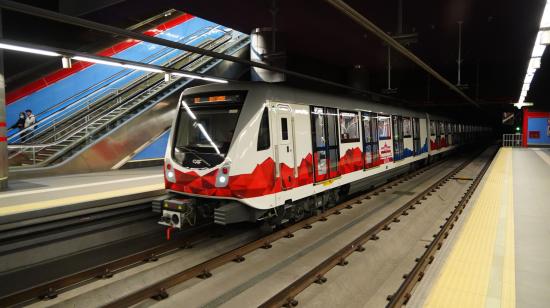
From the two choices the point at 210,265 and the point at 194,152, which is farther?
the point at 194,152

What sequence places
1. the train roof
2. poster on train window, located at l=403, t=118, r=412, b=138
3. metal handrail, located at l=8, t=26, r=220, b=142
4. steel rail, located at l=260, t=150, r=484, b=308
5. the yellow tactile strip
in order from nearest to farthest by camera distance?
1. the yellow tactile strip
2. steel rail, located at l=260, t=150, r=484, b=308
3. the train roof
4. metal handrail, located at l=8, t=26, r=220, b=142
5. poster on train window, located at l=403, t=118, r=412, b=138

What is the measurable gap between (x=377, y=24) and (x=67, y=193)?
9833mm

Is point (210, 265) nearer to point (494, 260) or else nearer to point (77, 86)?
point (494, 260)

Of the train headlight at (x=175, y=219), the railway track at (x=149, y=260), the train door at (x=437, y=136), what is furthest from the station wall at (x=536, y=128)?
the train headlight at (x=175, y=219)

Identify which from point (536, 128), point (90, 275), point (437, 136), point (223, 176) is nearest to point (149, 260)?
point (90, 275)

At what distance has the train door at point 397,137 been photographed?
12.3m

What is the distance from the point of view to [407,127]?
13.8 meters

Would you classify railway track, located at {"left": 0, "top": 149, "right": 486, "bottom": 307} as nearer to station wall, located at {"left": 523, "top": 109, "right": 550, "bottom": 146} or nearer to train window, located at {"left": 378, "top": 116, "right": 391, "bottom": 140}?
train window, located at {"left": 378, "top": 116, "right": 391, "bottom": 140}

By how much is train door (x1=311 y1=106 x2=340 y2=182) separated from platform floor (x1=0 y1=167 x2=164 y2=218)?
11.7ft

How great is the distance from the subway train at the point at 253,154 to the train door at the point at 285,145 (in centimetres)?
2

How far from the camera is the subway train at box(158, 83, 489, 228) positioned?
6.04m

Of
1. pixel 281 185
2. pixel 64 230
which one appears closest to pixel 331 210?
pixel 281 185

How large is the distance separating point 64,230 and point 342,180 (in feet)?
18.9

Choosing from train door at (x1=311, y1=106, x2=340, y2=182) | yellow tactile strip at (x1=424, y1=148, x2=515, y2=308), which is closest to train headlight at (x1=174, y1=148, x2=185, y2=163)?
train door at (x1=311, y1=106, x2=340, y2=182)
